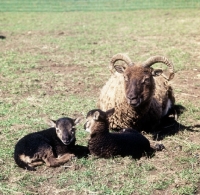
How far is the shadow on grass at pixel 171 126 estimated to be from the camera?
732 cm

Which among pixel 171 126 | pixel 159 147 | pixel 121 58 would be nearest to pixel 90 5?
pixel 121 58

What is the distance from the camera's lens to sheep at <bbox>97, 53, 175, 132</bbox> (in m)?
6.95

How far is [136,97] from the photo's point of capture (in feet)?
→ 22.6

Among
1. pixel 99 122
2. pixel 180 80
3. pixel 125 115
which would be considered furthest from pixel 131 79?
pixel 180 80

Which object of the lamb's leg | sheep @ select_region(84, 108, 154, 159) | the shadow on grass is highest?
sheep @ select_region(84, 108, 154, 159)

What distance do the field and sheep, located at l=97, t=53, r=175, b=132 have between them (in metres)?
0.37

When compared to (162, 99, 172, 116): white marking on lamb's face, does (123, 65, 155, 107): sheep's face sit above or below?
above

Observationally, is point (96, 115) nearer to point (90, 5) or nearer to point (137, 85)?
point (137, 85)

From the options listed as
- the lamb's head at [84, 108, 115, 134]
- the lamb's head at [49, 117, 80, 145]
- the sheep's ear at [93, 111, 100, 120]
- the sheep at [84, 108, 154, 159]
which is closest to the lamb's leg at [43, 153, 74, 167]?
the lamb's head at [49, 117, 80, 145]

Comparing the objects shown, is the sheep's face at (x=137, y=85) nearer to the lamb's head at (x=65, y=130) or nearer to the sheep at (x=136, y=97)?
the sheep at (x=136, y=97)

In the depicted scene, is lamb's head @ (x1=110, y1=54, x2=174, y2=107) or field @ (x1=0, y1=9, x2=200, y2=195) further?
lamb's head @ (x1=110, y1=54, x2=174, y2=107)

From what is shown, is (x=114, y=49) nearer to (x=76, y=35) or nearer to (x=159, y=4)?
(x=76, y=35)

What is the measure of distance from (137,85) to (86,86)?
336cm

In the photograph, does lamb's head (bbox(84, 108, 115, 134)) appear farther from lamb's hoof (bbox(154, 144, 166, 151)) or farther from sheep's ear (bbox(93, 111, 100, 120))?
lamb's hoof (bbox(154, 144, 166, 151))
